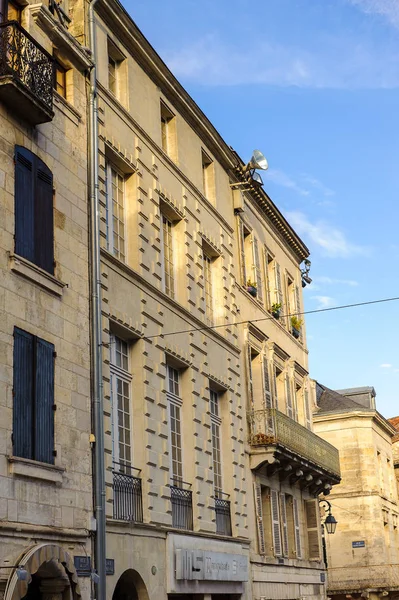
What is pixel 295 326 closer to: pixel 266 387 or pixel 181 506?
pixel 266 387

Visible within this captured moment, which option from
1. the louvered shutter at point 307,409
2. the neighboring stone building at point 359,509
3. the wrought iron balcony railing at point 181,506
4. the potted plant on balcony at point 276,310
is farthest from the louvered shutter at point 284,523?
the neighboring stone building at point 359,509

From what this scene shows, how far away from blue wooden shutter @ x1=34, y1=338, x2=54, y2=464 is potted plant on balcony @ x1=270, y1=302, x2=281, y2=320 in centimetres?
1391

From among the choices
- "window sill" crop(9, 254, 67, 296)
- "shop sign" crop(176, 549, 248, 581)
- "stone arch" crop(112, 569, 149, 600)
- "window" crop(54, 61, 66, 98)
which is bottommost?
"stone arch" crop(112, 569, 149, 600)

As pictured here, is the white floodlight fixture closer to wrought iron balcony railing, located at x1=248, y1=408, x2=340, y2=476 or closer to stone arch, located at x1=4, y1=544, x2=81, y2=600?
wrought iron balcony railing, located at x1=248, y1=408, x2=340, y2=476

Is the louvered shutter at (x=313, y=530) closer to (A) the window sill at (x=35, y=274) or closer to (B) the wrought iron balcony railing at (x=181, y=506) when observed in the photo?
(B) the wrought iron balcony railing at (x=181, y=506)

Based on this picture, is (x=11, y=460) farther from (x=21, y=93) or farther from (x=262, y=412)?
(x=262, y=412)

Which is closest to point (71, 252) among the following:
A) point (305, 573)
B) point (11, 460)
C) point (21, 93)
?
point (21, 93)

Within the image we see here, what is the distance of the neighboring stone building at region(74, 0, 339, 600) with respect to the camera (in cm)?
1658

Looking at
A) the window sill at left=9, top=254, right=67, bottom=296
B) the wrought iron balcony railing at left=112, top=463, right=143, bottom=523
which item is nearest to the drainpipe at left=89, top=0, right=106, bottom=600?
the wrought iron balcony railing at left=112, top=463, right=143, bottom=523

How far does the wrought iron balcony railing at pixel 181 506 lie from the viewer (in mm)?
17922

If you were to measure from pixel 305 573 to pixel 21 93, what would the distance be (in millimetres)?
17289

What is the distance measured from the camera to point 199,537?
18641mm

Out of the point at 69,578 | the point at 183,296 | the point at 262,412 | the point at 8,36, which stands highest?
the point at 8,36

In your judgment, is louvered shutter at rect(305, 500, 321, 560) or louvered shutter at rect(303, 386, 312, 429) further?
louvered shutter at rect(303, 386, 312, 429)
